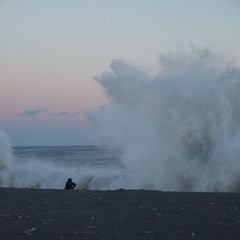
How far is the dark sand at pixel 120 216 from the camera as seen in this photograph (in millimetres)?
7246

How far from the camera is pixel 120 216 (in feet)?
29.3

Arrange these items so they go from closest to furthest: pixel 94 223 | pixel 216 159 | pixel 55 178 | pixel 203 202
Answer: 1. pixel 94 223
2. pixel 203 202
3. pixel 216 159
4. pixel 55 178

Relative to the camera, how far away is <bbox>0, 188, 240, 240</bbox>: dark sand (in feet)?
23.8

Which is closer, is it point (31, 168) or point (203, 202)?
point (203, 202)

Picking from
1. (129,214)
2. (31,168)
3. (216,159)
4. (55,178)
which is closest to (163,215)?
(129,214)

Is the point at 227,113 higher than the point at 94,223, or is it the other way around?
the point at 227,113

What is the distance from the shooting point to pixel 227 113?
2139cm

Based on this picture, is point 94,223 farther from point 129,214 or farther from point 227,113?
point 227,113

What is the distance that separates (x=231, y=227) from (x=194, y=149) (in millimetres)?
13650

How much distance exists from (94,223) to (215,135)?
1384 centimetres

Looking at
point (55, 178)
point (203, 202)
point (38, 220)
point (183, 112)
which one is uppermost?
point (183, 112)

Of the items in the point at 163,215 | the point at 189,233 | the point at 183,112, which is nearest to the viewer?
the point at 189,233

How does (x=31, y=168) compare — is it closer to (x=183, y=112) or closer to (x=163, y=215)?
(x=183, y=112)

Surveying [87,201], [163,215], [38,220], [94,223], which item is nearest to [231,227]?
[163,215]
